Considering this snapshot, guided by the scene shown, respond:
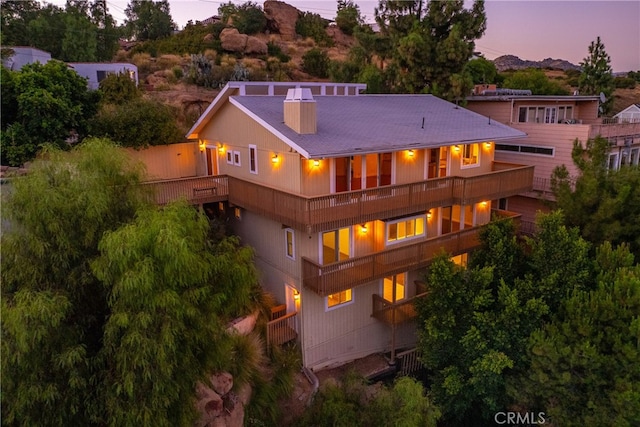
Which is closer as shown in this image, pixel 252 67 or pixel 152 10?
pixel 252 67

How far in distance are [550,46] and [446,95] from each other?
1388 inches

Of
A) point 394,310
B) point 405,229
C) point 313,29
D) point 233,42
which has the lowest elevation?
point 394,310

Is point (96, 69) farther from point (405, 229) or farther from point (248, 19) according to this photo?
point (248, 19)

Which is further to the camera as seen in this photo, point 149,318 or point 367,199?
point 367,199

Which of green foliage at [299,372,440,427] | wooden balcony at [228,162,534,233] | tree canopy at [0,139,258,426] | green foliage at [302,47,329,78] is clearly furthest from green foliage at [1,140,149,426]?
green foliage at [302,47,329,78]

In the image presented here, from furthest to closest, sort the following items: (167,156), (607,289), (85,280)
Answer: (167,156) → (607,289) → (85,280)

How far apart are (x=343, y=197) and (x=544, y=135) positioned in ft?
46.4

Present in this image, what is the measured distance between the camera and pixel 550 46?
52.0 m

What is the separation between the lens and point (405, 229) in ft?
58.1

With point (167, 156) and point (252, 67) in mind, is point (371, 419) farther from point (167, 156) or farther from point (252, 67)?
point (252, 67)

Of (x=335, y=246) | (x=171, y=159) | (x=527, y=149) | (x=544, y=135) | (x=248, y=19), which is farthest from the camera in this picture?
(x=248, y=19)

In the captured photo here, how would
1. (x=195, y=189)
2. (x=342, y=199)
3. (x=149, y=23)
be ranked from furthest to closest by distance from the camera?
1. (x=149, y=23)
2. (x=195, y=189)
3. (x=342, y=199)

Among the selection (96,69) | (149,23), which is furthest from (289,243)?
(149,23)

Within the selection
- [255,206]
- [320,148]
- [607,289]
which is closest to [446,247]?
[607,289]
